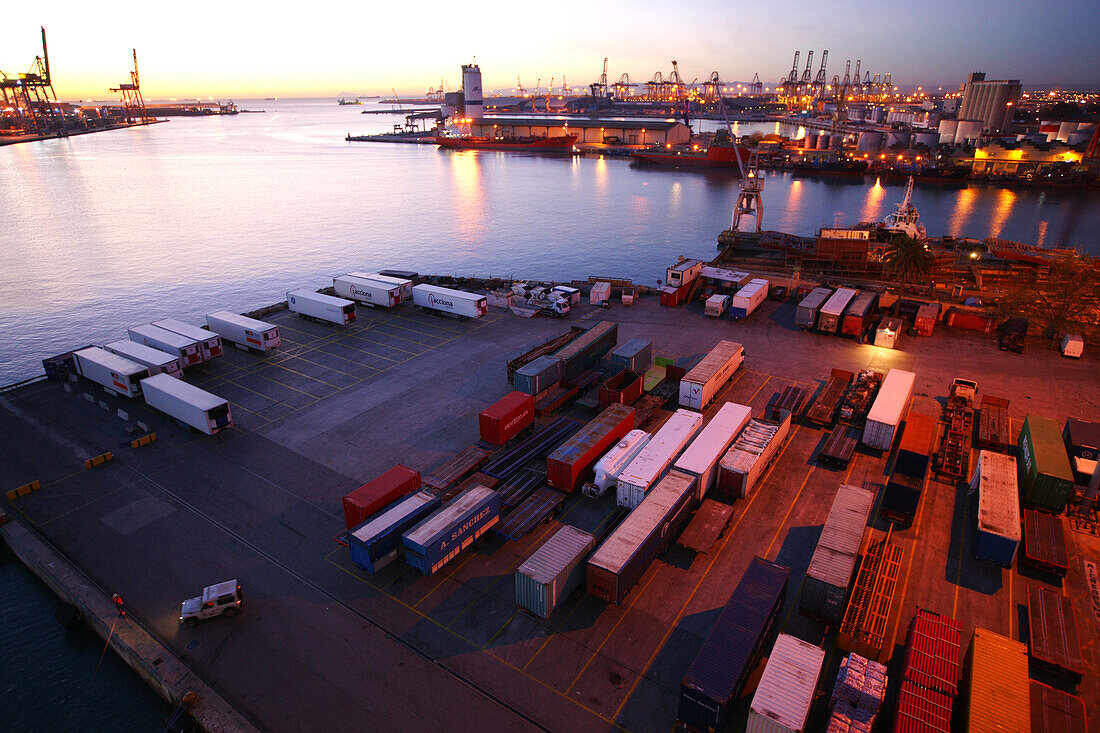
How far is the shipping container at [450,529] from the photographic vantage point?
86.2ft

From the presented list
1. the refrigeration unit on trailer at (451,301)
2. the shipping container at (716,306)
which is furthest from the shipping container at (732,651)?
the refrigeration unit on trailer at (451,301)

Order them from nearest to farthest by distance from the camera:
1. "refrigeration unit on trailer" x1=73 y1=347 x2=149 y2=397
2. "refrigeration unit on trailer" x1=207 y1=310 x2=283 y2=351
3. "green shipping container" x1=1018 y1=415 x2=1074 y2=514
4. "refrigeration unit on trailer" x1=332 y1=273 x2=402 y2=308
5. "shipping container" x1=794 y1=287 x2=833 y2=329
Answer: "green shipping container" x1=1018 y1=415 x2=1074 y2=514, "refrigeration unit on trailer" x1=73 y1=347 x2=149 y2=397, "refrigeration unit on trailer" x1=207 y1=310 x2=283 y2=351, "shipping container" x1=794 y1=287 x2=833 y2=329, "refrigeration unit on trailer" x1=332 y1=273 x2=402 y2=308

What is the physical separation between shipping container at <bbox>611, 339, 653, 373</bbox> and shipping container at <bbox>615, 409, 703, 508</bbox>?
832 centimetres

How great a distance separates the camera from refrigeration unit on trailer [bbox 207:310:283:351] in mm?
50156

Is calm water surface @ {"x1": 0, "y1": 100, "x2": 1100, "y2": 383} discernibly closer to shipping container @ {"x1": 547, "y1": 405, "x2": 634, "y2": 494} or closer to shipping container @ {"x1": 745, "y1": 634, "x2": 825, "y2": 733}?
shipping container @ {"x1": 547, "y1": 405, "x2": 634, "y2": 494}

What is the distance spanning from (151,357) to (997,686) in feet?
179

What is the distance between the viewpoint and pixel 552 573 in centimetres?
2412

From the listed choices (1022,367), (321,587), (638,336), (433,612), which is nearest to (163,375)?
(321,587)

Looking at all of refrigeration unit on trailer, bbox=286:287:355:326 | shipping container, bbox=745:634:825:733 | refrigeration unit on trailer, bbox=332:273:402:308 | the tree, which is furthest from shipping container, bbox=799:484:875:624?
the tree

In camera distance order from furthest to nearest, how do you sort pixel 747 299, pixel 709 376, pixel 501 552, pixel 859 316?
pixel 747 299 → pixel 859 316 → pixel 709 376 → pixel 501 552

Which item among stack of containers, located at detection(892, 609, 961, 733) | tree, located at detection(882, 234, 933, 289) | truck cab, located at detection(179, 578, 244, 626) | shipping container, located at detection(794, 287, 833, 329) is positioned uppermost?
tree, located at detection(882, 234, 933, 289)

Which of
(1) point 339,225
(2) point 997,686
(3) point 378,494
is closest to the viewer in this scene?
(2) point 997,686

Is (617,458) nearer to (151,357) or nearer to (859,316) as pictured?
(859,316)

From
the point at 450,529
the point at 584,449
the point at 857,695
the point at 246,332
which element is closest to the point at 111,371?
the point at 246,332
